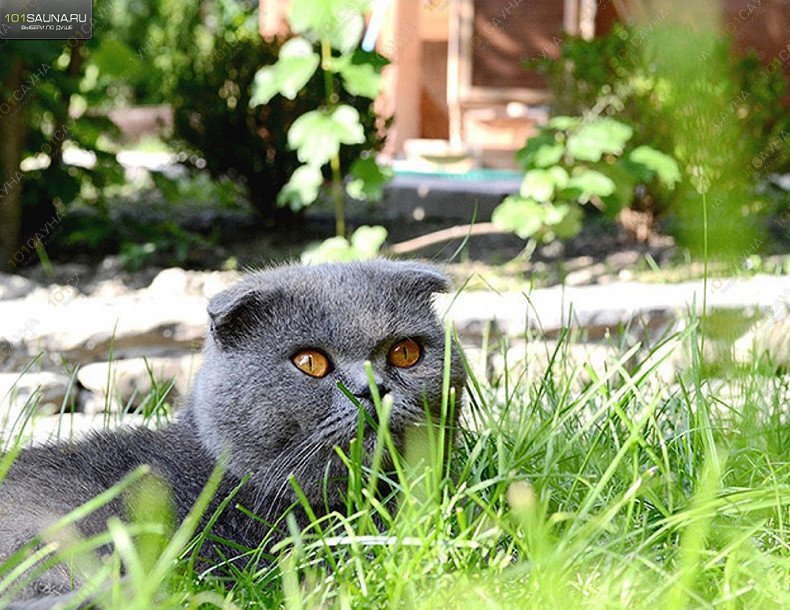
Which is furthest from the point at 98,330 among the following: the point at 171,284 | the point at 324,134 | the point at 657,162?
the point at 657,162

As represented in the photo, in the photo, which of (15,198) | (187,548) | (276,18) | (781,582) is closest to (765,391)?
(781,582)

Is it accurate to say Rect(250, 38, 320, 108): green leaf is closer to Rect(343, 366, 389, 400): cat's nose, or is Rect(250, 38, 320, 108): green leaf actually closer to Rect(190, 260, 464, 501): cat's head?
Rect(190, 260, 464, 501): cat's head

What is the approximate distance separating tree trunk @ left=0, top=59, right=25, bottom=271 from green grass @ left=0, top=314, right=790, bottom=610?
164 inches

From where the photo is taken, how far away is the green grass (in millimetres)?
1711

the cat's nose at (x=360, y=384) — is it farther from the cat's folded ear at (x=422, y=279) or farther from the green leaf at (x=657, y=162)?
the green leaf at (x=657, y=162)

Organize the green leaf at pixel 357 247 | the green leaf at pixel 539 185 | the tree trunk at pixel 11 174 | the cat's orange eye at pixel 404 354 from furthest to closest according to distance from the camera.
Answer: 1. the tree trunk at pixel 11 174
2. the green leaf at pixel 539 185
3. the green leaf at pixel 357 247
4. the cat's orange eye at pixel 404 354

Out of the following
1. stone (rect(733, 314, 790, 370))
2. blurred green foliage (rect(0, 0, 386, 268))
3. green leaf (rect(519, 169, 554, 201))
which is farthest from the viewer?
blurred green foliage (rect(0, 0, 386, 268))

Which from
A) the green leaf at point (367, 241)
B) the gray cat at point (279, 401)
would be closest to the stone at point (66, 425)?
the gray cat at point (279, 401)

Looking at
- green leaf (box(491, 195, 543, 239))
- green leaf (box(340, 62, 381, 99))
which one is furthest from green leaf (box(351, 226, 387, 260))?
green leaf (box(491, 195, 543, 239))

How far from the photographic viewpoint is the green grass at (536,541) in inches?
67.4

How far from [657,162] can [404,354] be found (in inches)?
147

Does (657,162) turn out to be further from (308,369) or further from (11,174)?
(308,369)

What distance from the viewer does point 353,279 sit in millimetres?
2320

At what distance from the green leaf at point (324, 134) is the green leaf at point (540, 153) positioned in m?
1.05
